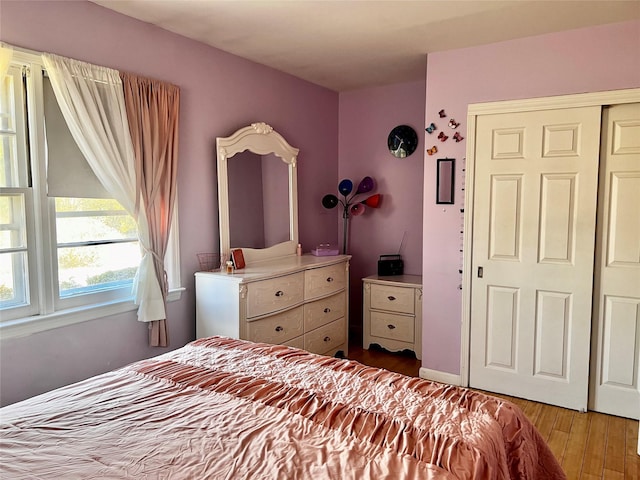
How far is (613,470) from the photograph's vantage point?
236 centimetres

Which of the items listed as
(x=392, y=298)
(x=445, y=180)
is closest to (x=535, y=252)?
(x=445, y=180)

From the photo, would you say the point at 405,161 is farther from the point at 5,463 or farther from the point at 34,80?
the point at 5,463

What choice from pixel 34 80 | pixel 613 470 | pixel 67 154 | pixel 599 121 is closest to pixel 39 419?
pixel 67 154

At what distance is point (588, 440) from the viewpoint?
265cm

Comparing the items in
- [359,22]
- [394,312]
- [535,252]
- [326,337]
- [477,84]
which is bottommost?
[326,337]

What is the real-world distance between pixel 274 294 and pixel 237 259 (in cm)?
38

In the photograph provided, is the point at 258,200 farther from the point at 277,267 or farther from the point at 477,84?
the point at 477,84

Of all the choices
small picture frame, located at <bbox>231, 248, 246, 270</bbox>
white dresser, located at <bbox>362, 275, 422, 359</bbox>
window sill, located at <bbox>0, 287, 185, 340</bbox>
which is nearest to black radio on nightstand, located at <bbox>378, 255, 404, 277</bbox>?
white dresser, located at <bbox>362, 275, 422, 359</bbox>

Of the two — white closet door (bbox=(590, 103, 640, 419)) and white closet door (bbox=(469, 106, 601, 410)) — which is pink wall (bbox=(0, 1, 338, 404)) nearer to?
white closet door (bbox=(469, 106, 601, 410))

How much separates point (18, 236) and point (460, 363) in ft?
9.79

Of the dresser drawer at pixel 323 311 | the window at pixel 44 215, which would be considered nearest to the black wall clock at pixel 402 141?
the dresser drawer at pixel 323 311

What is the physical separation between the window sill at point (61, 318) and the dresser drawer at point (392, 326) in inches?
85.8

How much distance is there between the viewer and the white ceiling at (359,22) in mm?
2537

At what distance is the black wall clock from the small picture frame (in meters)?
1.88
